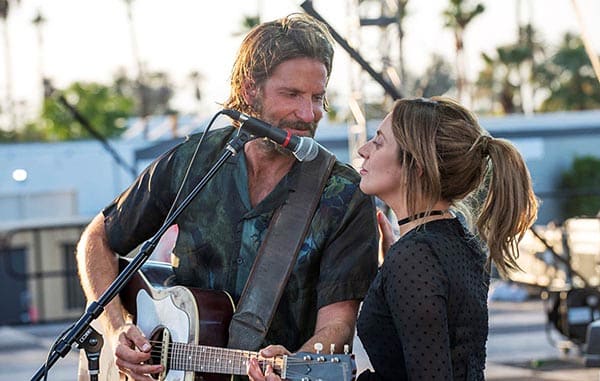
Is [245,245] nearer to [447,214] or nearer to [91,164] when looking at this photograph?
[447,214]

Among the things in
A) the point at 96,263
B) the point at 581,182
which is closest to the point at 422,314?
the point at 96,263

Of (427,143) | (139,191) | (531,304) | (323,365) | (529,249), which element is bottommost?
(531,304)

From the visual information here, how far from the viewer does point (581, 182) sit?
34531mm

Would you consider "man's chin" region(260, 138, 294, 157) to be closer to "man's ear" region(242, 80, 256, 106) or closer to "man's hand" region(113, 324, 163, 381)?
"man's ear" region(242, 80, 256, 106)

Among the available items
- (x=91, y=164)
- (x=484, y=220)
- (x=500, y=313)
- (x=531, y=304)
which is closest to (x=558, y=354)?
(x=500, y=313)

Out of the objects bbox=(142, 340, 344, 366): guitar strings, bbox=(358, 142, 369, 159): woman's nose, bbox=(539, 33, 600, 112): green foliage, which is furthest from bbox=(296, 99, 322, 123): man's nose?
bbox=(539, 33, 600, 112): green foliage

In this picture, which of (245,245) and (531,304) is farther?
(531,304)

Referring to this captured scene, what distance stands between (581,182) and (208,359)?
3203 centimetres

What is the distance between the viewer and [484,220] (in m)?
3.37

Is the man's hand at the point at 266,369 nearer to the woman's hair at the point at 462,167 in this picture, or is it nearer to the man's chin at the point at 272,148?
the woman's hair at the point at 462,167

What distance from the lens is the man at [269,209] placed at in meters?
3.77

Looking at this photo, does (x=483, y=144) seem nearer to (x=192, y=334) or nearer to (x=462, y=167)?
(x=462, y=167)

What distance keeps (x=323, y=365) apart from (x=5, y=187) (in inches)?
1130

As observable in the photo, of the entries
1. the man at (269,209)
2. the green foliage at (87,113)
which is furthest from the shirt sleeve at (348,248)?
the green foliage at (87,113)
